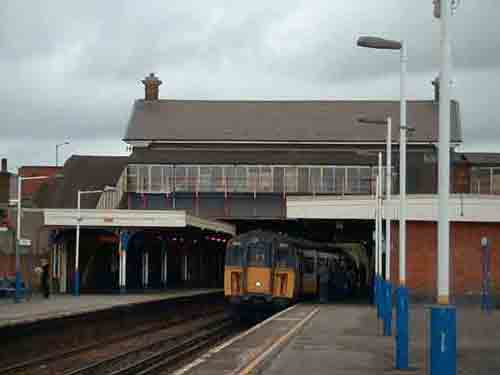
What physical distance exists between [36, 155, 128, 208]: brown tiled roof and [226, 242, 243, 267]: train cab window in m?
31.6

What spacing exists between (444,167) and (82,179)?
6096 centimetres

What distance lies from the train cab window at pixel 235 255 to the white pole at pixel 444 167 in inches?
938

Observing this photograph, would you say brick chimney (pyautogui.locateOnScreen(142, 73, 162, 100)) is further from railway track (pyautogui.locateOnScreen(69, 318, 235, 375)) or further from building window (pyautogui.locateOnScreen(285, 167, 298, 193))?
railway track (pyautogui.locateOnScreen(69, 318, 235, 375))

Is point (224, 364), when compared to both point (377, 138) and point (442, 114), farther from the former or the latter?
point (377, 138)

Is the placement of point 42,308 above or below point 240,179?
below

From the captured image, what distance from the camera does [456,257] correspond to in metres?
37.9

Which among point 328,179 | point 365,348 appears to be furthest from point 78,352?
point 328,179

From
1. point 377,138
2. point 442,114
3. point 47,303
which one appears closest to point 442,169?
point 442,114

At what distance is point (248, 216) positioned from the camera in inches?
2299

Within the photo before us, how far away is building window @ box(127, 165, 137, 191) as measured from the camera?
6087 cm

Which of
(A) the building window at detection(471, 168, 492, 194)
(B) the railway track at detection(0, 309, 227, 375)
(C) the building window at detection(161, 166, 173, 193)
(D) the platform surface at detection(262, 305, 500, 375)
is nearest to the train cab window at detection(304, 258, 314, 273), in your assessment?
(B) the railway track at detection(0, 309, 227, 375)

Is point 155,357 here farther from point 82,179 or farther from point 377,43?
point 82,179

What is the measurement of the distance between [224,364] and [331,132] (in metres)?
55.9

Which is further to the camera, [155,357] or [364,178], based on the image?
[364,178]
